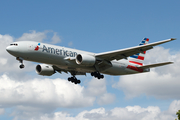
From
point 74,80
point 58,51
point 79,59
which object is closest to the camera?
point 58,51

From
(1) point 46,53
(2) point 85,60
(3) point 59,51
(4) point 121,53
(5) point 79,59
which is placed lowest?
(2) point 85,60

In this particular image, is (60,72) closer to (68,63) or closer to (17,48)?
(68,63)

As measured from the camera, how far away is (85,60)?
A: 128 feet

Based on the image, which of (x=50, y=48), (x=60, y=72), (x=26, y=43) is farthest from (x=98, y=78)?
(x=26, y=43)

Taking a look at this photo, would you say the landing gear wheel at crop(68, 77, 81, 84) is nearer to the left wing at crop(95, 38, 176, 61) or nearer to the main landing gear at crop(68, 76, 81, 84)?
the main landing gear at crop(68, 76, 81, 84)

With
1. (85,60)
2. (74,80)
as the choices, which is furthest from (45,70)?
(85,60)

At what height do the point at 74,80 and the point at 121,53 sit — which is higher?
the point at 121,53

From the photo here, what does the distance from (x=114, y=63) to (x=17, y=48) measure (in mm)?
15115

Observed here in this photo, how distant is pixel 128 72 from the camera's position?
149 feet

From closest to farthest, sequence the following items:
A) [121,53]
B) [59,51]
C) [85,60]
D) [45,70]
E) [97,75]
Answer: [59,51]
[85,60]
[121,53]
[97,75]
[45,70]

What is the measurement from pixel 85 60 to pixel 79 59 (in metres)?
0.96

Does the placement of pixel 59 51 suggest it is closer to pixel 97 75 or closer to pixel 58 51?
pixel 58 51

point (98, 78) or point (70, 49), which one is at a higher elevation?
point (70, 49)

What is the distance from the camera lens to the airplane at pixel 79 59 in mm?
36781
